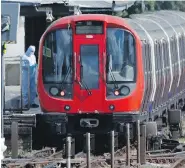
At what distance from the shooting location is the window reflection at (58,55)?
1761 cm

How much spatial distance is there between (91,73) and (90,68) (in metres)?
0.09

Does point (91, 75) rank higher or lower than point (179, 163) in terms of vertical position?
higher

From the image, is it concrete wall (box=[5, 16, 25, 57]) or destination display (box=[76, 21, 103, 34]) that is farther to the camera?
concrete wall (box=[5, 16, 25, 57])

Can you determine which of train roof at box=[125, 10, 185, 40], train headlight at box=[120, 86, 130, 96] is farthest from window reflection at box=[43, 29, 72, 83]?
train roof at box=[125, 10, 185, 40]

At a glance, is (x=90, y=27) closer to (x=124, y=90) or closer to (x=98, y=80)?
(x=98, y=80)

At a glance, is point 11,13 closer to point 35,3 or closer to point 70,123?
point 70,123

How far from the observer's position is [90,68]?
17.5m

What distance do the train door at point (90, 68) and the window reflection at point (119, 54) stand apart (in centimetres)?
19

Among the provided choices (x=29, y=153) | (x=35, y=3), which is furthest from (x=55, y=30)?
(x=35, y=3)

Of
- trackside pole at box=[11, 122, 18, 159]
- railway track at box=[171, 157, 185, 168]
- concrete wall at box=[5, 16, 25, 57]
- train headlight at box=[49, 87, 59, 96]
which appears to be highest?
concrete wall at box=[5, 16, 25, 57]

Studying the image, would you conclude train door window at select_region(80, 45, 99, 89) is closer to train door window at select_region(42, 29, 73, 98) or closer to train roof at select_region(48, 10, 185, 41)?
train door window at select_region(42, 29, 73, 98)

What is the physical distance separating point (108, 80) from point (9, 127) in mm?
2141

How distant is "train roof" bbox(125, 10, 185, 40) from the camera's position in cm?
1875

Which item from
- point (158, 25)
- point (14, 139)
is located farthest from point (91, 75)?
point (158, 25)
